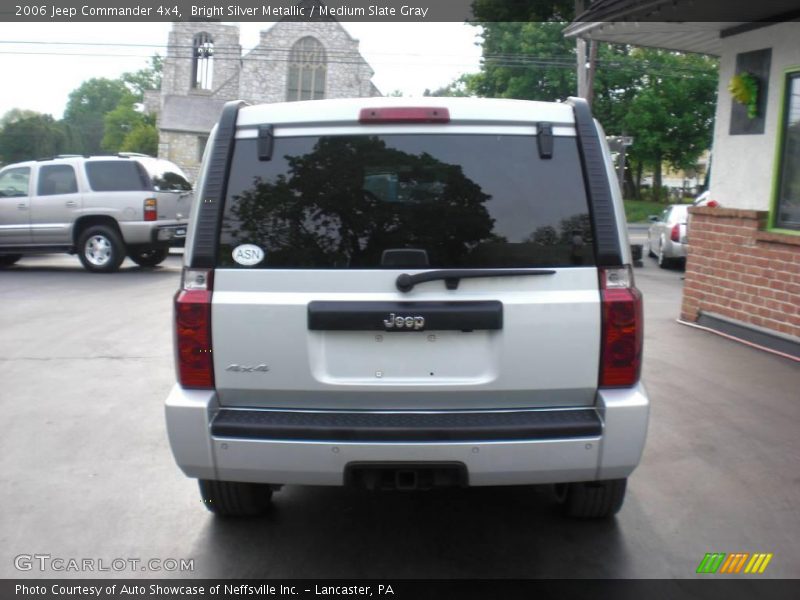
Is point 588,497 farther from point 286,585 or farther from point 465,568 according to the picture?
point 286,585

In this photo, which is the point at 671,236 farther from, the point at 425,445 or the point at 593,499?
the point at 425,445

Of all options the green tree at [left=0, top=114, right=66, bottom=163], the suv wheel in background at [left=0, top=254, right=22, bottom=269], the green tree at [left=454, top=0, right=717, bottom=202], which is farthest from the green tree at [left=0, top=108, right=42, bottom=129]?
the suv wheel in background at [left=0, top=254, right=22, bottom=269]

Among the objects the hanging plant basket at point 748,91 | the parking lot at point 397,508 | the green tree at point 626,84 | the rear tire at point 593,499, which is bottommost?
the parking lot at point 397,508

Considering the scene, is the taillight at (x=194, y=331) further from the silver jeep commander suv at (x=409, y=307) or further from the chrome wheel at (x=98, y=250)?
the chrome wheel at (x=98, y=250)

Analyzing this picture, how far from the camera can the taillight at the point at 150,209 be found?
15.7 metres

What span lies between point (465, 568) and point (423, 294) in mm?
1265

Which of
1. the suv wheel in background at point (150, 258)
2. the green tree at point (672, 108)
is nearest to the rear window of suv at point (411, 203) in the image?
the suv wheel in background at point (150, 258)

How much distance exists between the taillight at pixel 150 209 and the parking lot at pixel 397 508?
832 cm

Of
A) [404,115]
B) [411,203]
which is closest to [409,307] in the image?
[411,203]

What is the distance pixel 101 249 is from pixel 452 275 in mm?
13640

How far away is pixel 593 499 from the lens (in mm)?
4348

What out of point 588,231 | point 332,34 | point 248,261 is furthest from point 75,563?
point 332,34

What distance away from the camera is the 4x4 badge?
143 inches

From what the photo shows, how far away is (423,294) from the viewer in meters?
3.66
